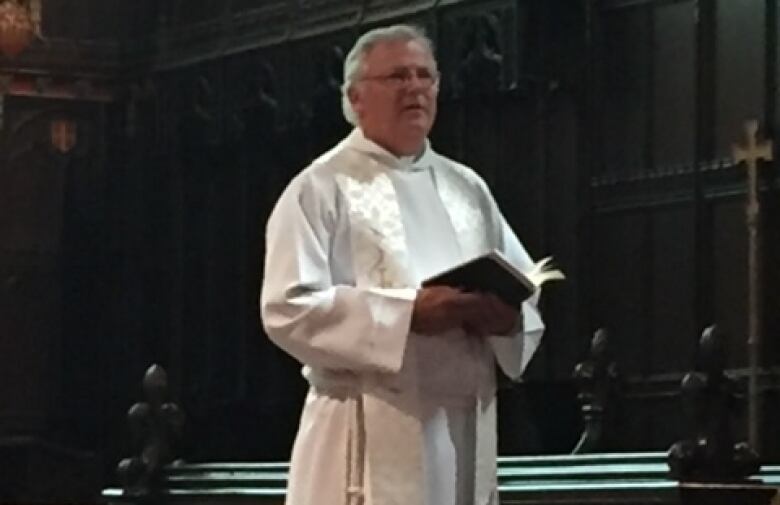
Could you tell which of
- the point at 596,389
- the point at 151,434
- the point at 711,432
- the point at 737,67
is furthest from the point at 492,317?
the point at 737,67

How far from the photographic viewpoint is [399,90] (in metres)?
4.16

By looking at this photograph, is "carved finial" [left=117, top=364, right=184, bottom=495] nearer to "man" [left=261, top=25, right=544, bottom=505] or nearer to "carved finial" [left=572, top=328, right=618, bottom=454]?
"carved finial" [left=572, top=328, right=618, bottom=454]

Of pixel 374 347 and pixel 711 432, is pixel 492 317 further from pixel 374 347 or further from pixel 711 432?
pixel 711 432

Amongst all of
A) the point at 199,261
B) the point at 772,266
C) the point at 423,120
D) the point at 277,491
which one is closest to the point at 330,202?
the point at 423,120

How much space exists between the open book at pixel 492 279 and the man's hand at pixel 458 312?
13 millimetres

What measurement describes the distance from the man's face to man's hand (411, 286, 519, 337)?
36 centimetres

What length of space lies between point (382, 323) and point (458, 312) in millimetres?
151

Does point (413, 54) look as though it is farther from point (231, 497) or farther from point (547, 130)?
point (547, 130)

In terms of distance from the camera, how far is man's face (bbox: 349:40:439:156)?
13.6 ft

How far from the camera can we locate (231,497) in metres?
7.93

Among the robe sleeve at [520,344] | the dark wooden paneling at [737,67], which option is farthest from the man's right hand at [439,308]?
the dark wooden paneling at [737,67]

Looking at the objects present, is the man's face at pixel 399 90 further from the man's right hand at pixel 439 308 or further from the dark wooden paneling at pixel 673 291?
the dark wooden paneling at pixel 673 291

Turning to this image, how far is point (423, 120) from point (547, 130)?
6475 millimetres

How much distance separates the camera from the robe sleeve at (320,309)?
4.01 m
